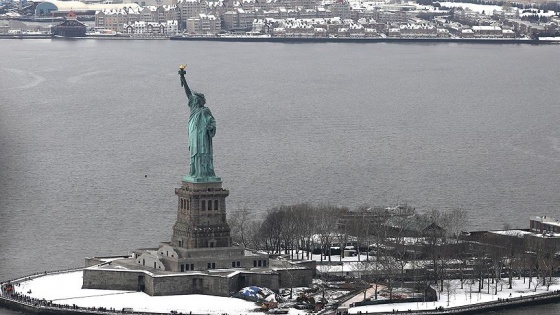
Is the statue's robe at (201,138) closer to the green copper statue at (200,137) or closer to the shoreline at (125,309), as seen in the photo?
the green copper statue at (200,137)

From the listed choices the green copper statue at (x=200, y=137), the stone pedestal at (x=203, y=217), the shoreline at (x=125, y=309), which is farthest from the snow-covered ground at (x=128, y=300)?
the green copper statue at (x=200, y=137)

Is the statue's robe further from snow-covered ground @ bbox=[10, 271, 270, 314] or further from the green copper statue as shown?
snow-covered ground @ bbox=[10, 271, 270, 314]

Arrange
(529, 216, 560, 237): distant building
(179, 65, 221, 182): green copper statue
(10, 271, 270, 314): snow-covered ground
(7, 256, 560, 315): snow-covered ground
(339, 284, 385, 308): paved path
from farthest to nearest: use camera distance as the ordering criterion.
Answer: (529, 216, 560, 237): distant building < (179, 65, 221, 182): green copper statue < (339, 284, 385, 308): paved path < (7, 256, 560, 315): snow-covered ground < (10, 271, 270, 314): snow-covered ground

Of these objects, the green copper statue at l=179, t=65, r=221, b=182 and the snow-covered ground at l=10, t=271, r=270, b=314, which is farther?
the green copper statue at l=179, t=65, r=221, b=182

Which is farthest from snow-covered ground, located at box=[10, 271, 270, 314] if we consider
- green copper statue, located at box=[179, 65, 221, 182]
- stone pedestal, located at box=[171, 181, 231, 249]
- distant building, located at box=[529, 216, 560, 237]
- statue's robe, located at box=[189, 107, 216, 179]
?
distant building, located at box=[529, 216, 560, 237]

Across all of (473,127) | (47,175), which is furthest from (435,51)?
A: (47,175)

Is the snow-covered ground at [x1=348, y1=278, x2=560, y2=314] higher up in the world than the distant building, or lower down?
lower down
